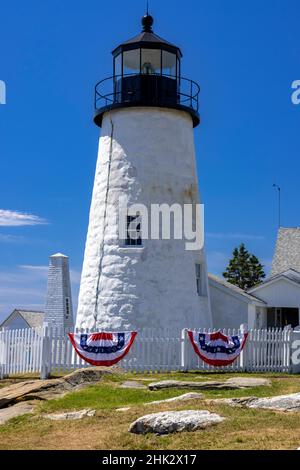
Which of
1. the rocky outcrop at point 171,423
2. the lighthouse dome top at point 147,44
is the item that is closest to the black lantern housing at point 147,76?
the lighthouse dome top at point 147,44

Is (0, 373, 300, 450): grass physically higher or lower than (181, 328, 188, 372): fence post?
lower

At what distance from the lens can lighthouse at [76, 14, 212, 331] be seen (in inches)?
934

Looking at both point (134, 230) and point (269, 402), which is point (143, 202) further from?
point (269, 402)

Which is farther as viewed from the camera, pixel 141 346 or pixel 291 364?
pixel 291 364

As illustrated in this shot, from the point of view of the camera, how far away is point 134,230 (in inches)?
955

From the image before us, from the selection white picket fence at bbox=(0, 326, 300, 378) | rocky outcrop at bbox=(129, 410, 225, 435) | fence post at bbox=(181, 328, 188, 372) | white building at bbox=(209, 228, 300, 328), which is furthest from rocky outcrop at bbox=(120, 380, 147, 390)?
white building at bbox=(209, 228, 300, 328)

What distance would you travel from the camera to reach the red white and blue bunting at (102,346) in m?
21.7

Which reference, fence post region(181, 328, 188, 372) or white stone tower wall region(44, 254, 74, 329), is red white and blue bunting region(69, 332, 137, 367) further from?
white stone tower wall region(44, 254, 74, 329)

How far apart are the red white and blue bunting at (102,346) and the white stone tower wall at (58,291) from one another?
15446 mm

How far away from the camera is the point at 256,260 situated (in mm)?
47062

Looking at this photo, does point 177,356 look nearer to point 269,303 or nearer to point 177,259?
point 177,259

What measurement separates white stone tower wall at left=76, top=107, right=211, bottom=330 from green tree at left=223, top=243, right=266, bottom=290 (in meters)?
21.3
